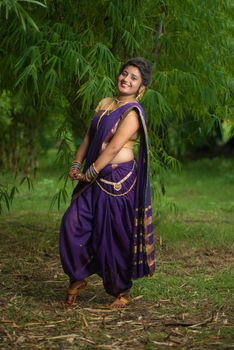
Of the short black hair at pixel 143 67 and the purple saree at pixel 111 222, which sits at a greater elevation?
the short black hair at pixel 143 67

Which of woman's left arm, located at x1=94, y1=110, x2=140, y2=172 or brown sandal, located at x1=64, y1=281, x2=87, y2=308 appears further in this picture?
brown sandal, located at x1=64, y1=281, x2=87, y2=308

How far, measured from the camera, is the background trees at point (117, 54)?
602 centimetres

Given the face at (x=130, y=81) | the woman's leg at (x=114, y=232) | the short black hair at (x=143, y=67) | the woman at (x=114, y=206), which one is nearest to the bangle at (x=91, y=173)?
the woman at (x=114, y=206)

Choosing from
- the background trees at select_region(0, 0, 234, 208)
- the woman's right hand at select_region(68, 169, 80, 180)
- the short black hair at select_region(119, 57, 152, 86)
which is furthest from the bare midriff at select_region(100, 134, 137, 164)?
the background trees at select_region(0, 0, 234, 208)

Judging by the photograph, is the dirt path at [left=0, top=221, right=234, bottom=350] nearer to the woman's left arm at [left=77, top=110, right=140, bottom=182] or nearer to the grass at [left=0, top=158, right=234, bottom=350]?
the grass at [left=0, top=158, right=234, bottom=350]

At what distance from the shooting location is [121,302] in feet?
16.4

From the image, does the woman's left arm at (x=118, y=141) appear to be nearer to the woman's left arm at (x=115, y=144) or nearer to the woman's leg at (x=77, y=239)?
the woman's left arm at (x=115, y=144)

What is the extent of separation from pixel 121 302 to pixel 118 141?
1.17 metres

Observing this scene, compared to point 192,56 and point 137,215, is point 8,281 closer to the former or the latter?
point 137,215

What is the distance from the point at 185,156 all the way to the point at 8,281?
48.9 feet

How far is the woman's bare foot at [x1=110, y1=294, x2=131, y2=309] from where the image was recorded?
495 cm

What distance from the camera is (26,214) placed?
32.7 ft

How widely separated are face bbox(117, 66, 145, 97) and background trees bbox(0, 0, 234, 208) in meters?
0.95

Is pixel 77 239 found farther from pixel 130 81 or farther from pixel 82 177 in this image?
pixel 130 81
